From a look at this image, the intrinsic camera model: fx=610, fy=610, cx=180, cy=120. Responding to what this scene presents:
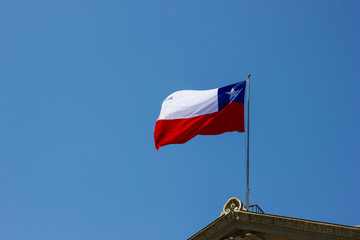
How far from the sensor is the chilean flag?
87.9 ft

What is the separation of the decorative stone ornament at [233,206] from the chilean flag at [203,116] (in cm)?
325

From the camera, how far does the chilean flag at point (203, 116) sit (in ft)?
87.9

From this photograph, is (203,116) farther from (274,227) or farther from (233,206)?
(274,227)

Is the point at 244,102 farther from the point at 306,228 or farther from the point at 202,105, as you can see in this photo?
the point at 306,228

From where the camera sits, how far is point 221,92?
90.4 feet

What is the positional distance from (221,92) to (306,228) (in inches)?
304

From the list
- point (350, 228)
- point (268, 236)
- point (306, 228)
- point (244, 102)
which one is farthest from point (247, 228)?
point (244, 102)

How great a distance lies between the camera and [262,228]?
936 inches

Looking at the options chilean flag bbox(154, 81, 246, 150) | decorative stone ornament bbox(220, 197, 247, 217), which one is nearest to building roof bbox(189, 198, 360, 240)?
decorative stone ornament bbox(220, 197, 247, 217)

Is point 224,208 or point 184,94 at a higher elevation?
point 184,94

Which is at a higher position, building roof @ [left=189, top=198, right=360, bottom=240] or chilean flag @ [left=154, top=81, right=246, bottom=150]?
chilean flag @ [left=154, top=81, right=246, bottom=150]

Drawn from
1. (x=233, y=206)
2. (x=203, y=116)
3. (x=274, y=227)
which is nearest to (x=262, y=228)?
(x=274, y=227)

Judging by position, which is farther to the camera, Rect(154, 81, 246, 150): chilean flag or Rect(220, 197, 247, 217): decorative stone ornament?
Rect(154, 81, 246, 150): chilean flag

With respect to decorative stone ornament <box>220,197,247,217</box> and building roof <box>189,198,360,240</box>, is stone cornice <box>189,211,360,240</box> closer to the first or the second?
building roof <box>189,198,360,240</box>
